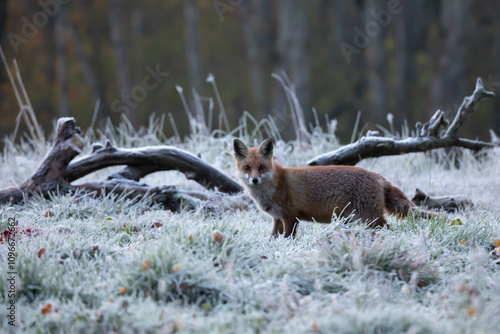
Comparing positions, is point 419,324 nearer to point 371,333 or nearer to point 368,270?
point 371,333

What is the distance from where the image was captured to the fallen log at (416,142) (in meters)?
5.54

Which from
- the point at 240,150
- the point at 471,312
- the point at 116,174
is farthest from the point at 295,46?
the point at 471,312

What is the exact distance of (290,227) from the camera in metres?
4.36

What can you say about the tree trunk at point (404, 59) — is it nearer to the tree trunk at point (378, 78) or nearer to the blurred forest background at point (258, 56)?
the blurred forest background at point (258, 56)

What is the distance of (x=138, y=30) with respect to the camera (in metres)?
30.4

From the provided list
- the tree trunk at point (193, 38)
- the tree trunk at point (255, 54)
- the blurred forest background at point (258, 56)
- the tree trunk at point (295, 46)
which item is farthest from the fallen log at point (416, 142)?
the tree trunk at point (255, 54)

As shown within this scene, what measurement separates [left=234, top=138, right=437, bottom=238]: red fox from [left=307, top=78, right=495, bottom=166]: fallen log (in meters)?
1.14

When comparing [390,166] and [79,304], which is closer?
[79,304]

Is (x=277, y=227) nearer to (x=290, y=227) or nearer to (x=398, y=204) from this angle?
(x=290, y=227)

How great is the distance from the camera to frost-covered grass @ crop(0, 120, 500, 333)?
259 cm

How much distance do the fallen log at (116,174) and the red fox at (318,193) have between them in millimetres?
1301

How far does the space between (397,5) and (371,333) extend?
63.3ft

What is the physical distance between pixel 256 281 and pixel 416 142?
332 centimetres

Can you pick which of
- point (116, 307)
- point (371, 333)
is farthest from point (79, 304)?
point (371, 333)
